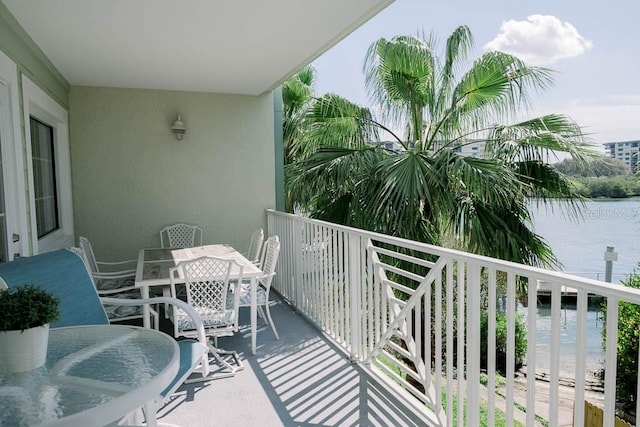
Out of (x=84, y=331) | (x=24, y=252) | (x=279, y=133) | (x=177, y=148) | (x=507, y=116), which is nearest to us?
(x=84, y=331)

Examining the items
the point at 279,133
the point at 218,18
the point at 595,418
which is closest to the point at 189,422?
the point at 218,18

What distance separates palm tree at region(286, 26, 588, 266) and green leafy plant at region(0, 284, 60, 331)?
3514 mm

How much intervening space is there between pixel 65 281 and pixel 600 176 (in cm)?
514

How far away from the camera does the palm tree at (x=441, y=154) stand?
15.0 feet

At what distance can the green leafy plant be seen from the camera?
1326 mm

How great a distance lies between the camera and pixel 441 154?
190 inches

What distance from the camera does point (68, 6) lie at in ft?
9.36

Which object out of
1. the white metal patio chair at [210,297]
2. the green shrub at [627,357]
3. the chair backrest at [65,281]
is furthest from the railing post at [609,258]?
the chair backrest at [65,281]

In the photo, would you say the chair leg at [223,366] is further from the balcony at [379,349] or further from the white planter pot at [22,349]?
the white planter pot at [22,349]

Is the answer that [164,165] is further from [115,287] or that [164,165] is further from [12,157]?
[12,157]

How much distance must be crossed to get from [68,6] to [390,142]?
394 centimetres

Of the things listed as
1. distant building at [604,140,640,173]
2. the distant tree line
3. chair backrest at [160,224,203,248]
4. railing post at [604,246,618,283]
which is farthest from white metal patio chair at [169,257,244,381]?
railing post at [604,246,618,283]

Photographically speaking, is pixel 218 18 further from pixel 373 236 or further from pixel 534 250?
pixel 534 250

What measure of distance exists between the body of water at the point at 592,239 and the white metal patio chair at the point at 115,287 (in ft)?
10.4
